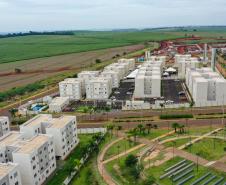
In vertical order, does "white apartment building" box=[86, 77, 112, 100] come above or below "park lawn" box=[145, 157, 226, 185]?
above

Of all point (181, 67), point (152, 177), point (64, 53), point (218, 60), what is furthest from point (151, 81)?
point (64, 53)

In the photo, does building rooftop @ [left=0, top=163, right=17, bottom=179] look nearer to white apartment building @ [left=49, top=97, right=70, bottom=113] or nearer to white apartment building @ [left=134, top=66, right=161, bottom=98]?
white apartment building @ [left=49, top=97, right=70, bottom=113]

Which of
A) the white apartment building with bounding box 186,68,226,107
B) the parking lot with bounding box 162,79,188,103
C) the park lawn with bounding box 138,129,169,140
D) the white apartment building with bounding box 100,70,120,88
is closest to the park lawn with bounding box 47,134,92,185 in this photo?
the park lawn with bounding box 138,129,169,140

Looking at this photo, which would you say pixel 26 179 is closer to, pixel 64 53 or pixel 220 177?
pixel 220 177

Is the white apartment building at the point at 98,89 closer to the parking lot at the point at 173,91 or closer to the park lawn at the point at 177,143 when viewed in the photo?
the parking lot at the point at 173,91

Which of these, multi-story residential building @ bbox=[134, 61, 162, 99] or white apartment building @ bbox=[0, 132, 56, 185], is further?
multi-story residential building @ bbox=[134, 61, 162, 99]

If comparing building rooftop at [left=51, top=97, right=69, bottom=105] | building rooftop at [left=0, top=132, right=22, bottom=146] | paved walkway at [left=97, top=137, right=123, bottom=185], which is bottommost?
paved walkway at [left=97, top=137, right=123, bottom=185]
